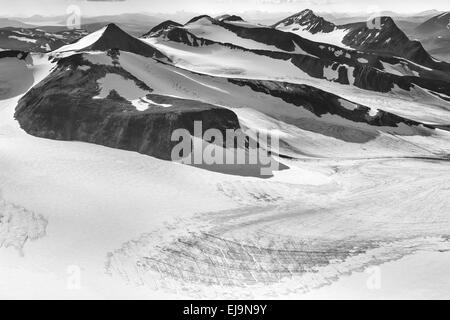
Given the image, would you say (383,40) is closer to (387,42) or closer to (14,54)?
(387,42)

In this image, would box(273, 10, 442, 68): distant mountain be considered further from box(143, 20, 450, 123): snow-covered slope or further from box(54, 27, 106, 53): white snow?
box(54, 27, 106, 53): white snow

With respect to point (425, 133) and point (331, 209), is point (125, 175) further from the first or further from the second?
point (425, 133)

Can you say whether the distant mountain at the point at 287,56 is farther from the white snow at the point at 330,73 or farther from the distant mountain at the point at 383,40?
the distant mountain at the point at 383,40

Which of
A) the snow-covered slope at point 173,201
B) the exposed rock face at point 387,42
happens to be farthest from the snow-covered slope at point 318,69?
the snow-covered slope at point 173,201

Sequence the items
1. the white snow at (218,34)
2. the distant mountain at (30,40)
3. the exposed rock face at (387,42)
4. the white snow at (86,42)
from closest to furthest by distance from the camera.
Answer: the white snow at (86,42)
the white snow at (218,34)
the distant mountain at (30,40)
the exposed rock face at (387,42)

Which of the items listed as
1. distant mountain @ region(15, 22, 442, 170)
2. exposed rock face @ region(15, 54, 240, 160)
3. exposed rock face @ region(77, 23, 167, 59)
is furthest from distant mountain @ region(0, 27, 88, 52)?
exposed rock face @ region(15, 54, 240, 160)

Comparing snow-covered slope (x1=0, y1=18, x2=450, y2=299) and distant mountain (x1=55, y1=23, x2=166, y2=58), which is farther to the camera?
distant mountain (x1=55, y1=23, x2=166, y2=58)

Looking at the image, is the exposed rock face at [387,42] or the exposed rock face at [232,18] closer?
the exposed rock face at [232,18]

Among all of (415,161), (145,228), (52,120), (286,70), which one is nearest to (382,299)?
(145,228)
